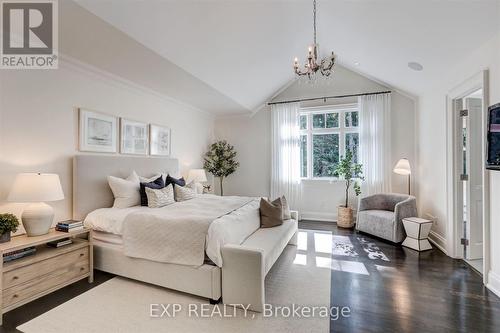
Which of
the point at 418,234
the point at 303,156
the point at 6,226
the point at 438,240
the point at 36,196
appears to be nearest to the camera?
the point at 6,226

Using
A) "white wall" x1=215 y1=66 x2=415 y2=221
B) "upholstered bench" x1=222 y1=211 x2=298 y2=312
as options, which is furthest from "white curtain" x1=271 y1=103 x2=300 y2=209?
"upholstered bench" x1=222 y1=211 x2=298 y2=312

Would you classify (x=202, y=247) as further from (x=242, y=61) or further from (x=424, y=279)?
(x=242, y=61)

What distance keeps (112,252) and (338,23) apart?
15.0 feet

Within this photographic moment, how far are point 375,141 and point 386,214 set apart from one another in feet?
5.56

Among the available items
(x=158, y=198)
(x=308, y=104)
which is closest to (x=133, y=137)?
(x=158, y=198)

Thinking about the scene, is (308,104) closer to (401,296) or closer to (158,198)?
(158,198)

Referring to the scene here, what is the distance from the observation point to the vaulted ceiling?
239 cm

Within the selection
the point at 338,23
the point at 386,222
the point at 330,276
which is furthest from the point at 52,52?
the point at 386,222

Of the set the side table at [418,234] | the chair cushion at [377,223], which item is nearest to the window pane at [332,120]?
the chair cushion at [377,223]

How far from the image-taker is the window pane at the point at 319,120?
573 centimetres

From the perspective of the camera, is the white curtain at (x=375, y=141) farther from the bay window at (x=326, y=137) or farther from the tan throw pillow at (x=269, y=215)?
the tan throw pillow at (x=269, y=215)

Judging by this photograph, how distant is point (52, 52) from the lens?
273 cm

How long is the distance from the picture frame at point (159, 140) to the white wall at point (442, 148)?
4.72 metres

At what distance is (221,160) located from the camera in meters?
5.97
